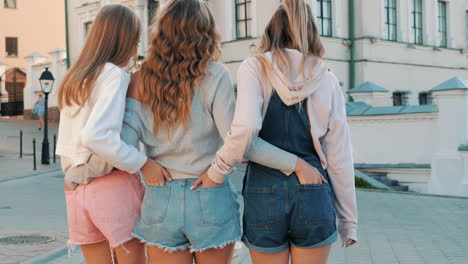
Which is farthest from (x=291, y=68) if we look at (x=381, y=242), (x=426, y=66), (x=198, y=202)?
(x=426, y=66)

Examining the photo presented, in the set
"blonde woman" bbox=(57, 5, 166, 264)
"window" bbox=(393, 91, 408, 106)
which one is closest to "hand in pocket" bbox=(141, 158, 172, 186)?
"blonde woman" bbox=(57, 5, 166, 264)

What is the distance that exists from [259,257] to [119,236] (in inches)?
28.2

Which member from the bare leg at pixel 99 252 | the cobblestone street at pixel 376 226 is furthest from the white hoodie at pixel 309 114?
the cobblestone street at pixel 376 226

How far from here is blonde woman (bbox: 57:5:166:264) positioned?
3271mm

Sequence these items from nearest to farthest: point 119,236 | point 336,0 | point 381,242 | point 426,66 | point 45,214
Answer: point 119,236, point 381,242, point 45,214, point 336,0, point 426,66

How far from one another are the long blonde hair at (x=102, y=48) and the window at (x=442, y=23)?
2538cm

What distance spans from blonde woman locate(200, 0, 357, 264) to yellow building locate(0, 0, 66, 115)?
154 ft

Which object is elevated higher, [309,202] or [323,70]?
[323,70]

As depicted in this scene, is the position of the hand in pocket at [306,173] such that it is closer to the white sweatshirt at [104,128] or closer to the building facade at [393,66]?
the white sweatshirt at [104,128]

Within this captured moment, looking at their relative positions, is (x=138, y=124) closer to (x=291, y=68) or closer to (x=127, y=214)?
(x=127, y=214)

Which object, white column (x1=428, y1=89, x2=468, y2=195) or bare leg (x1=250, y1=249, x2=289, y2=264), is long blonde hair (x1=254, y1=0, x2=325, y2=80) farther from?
white column (x1=428, y1=89, x2=468, y2=195)

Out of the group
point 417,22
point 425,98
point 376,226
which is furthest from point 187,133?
point 417,22

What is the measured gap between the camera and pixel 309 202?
3180mm

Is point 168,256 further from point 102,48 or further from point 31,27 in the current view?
point 31,27
